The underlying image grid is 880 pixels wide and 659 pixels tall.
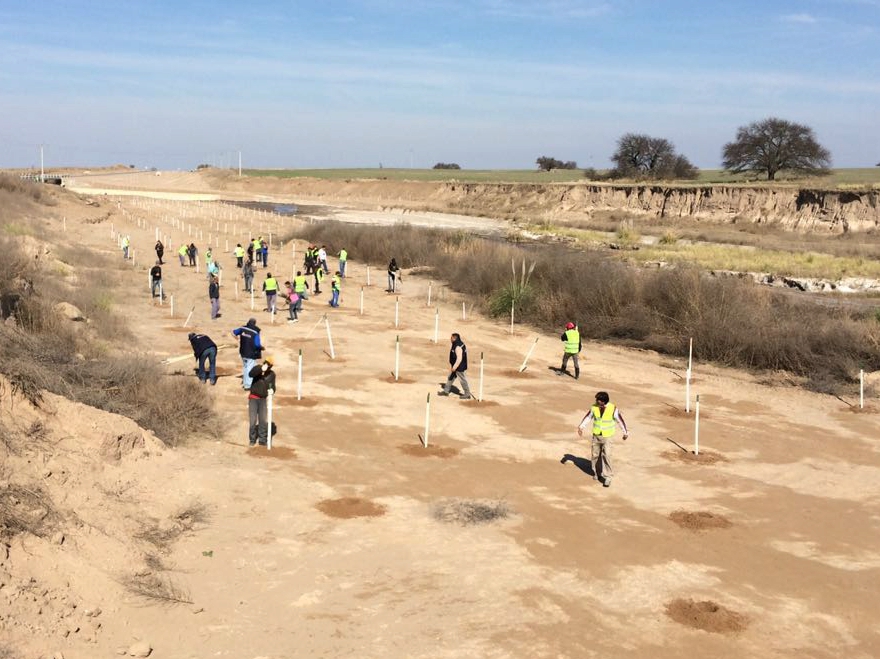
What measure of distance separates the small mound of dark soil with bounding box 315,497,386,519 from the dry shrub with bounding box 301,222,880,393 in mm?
13513

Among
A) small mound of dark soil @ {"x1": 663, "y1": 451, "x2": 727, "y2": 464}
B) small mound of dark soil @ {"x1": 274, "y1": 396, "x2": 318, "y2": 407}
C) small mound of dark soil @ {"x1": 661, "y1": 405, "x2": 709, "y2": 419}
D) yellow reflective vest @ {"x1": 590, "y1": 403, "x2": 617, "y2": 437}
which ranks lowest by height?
small mound of dark soil @ {"x1": 663, "y1": 451, "x2": 727, "y2": 464}

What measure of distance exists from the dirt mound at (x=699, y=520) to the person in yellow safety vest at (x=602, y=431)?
58.9 inches

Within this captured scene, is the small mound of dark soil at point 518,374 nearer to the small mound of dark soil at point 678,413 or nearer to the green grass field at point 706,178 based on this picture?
the small mound of dark soil at point 678,413

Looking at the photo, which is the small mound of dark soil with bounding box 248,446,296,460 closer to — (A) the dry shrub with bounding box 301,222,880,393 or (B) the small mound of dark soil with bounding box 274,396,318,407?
(B) the small mound of dark soil with bounding box 274,396,318,407

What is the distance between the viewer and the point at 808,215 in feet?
219

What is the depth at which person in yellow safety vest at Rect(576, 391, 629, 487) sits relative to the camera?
13602 millimetres

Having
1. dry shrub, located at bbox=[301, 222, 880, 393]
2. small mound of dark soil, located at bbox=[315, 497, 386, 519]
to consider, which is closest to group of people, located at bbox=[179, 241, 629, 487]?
small mound of dark soil, located at bbox=[315, 497, 386, 519]

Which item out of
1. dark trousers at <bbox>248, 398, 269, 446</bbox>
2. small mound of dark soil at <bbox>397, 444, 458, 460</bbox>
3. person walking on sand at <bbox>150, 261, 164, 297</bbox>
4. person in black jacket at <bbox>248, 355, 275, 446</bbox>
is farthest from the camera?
person walking on sand at <bbox>150, 261, 164, 297</bbox>

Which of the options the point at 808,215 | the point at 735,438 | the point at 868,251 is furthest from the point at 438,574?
the point at 808,215

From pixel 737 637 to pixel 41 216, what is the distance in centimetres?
5721

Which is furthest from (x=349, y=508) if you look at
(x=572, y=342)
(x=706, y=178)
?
(x=706, y=178)

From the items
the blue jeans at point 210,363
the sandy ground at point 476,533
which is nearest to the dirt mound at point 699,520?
the sandy ground at point 476,533

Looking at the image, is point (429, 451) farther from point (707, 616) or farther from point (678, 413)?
point (707, 616)

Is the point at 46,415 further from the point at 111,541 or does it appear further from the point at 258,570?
the point at 258,570
